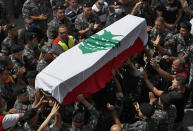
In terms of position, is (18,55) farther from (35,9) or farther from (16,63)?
(35,9)

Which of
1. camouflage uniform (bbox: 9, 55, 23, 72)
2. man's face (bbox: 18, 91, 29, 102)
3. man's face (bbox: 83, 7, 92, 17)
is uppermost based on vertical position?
man's face (bbox: 83, 7, 92, 17)

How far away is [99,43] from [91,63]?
0.67 meters

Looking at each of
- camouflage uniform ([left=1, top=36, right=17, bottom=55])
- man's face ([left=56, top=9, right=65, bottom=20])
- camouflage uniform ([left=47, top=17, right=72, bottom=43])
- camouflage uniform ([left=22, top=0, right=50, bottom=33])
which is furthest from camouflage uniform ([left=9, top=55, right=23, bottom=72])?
camouflage uniform ([left=22, top=0, right=50, bottom=33])

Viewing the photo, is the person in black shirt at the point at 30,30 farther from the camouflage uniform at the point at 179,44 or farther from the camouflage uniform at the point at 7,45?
the camouflage uniform at the point at 179,44

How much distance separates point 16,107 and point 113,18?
3.55 meters

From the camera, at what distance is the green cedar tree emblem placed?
461 cm

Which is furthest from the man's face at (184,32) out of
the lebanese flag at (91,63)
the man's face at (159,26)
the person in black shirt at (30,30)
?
the person in black shirt at (30,30)

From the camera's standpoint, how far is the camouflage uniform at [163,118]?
3802 mm

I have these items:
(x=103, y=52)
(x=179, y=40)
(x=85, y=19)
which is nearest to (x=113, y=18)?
(x=85, y=19)

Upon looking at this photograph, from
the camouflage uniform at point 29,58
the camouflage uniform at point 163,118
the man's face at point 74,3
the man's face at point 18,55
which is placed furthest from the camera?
the man's face at point 74,3

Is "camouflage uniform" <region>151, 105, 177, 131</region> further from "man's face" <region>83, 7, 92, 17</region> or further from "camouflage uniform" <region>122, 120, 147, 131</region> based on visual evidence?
"man's face" <region>83, 7, 92, 17</region>

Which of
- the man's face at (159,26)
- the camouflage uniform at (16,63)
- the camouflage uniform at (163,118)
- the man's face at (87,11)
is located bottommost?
the camouflage uniform at (163,118)

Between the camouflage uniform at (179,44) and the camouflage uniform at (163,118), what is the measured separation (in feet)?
6.03

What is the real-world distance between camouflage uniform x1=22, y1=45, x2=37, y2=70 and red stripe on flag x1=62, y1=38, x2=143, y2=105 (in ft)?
5.71
